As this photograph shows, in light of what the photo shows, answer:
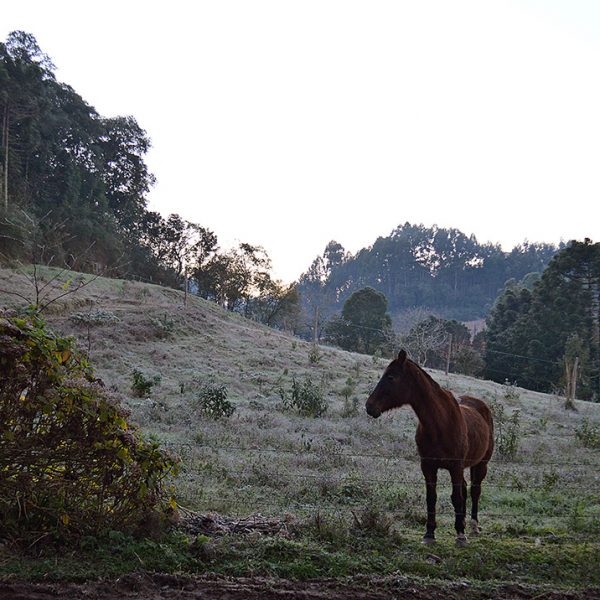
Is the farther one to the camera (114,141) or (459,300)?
(459,300)

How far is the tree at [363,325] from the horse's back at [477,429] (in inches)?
1451

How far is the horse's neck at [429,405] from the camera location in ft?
18.9

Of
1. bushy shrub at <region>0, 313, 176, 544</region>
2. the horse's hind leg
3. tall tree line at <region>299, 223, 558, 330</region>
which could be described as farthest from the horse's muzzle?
tall tree line at <region>299, 223, 558, 330</region>

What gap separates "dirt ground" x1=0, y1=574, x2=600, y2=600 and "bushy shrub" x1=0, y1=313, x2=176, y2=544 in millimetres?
696

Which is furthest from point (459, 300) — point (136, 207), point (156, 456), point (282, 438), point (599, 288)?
point (156, 456)

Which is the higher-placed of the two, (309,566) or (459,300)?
(459,300)

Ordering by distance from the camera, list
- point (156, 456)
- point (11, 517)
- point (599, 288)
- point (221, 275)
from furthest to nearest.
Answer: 1. point (221, 275)
2. point (599, 288)
3. point (156, 456)
4. point (11, 517)

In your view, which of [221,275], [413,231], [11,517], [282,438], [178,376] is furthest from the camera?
[413,231]

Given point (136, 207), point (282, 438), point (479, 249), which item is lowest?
point (282, 438)

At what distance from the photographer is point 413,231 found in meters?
109

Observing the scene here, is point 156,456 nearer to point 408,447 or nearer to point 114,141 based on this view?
point 408,447

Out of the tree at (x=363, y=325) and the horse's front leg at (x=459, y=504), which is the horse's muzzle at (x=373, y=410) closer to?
the horse's front leg at (x=459, y=504)

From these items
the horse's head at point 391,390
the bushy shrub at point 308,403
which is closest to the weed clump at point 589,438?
the bushy shrub at point 308,403

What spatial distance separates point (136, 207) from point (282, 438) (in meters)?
41.3
